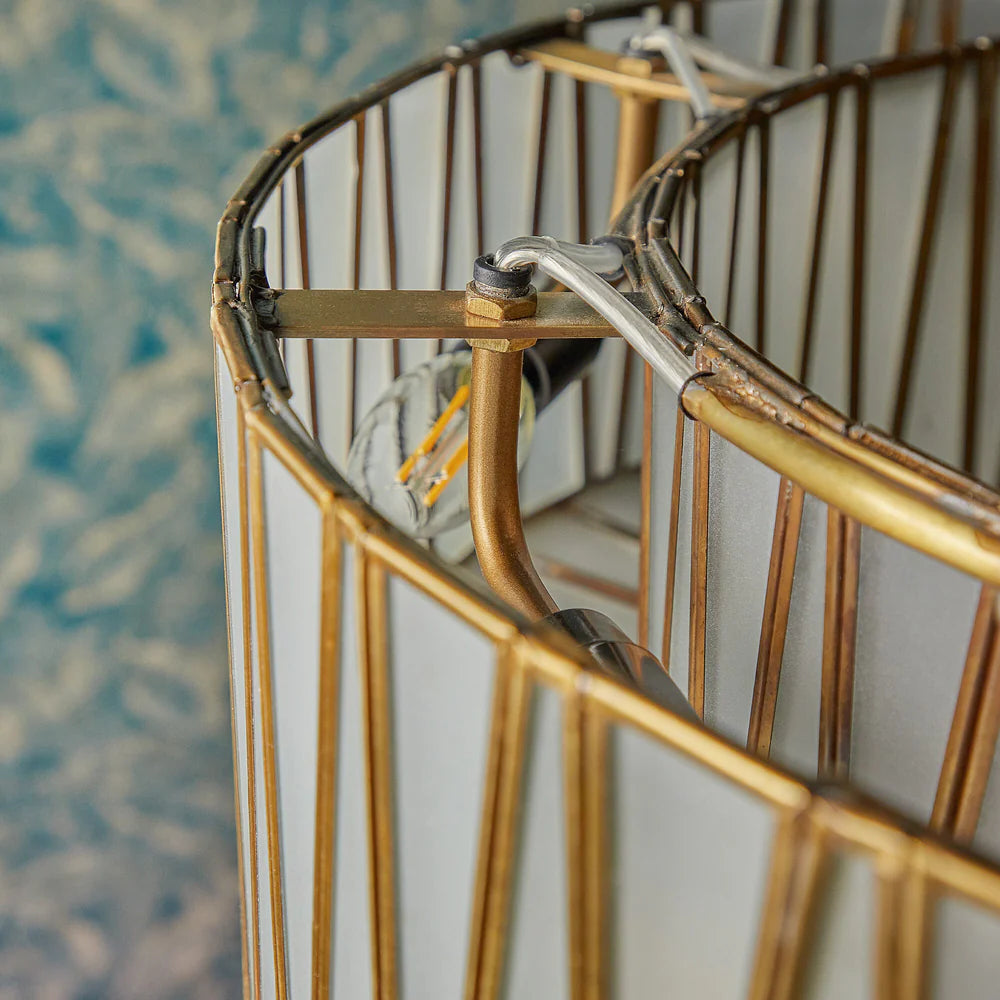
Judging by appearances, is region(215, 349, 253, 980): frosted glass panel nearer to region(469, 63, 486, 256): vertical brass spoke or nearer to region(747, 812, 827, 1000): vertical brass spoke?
region(747, 812, 827, 1000): vertical brass spoke

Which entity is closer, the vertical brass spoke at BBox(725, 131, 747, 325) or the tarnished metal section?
the tarnished metal section

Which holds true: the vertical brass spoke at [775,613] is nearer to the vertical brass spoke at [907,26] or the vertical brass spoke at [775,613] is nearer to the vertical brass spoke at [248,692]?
the vertical brass spoke at [248,692]

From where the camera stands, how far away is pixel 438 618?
0.43ft

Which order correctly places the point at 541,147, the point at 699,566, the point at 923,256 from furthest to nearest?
the point at 923,256
the point at 541,147
the point at 699,566

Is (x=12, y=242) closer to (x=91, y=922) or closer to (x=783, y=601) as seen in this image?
(x=91, y=922)

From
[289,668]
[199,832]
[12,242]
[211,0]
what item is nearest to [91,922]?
[199,832]

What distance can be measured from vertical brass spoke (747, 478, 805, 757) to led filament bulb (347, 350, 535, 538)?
0.15 metres

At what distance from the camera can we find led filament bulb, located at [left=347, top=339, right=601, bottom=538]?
13.2 inches

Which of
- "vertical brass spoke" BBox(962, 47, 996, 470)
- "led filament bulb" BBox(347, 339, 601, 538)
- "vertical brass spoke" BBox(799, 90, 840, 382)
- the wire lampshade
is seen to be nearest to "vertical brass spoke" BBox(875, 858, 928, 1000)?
the wire lampshade

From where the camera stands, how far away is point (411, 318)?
0.24 meters

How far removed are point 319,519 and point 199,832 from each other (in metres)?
0.82

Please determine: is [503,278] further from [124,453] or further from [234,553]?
[124,453]

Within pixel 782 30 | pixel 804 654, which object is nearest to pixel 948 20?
pixel 782 30

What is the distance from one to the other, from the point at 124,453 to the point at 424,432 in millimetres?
488
